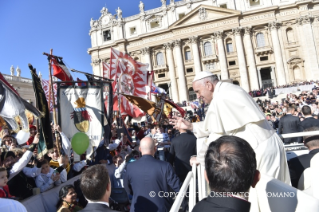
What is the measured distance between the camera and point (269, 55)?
1366 inches

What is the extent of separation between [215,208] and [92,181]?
138 cm

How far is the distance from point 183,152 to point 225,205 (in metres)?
3.82

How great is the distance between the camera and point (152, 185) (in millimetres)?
3084

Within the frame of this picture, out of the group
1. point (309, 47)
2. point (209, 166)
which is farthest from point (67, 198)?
point (309, 47)

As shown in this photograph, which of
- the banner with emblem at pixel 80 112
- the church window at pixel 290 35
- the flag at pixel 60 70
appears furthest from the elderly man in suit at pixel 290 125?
the church window at pixel 290 35

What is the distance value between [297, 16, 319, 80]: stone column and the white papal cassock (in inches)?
1402

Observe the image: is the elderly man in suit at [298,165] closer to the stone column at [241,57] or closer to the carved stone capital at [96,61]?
the stone column at [241,57]

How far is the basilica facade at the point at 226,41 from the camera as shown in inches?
1313

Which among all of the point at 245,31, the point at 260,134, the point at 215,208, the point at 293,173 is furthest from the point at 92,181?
the point at 245,31

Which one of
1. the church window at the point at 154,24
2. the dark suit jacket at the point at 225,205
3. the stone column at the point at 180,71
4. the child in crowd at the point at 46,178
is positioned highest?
the church window at the point at 154,24

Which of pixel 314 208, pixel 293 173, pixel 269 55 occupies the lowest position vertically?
pixel 293 173

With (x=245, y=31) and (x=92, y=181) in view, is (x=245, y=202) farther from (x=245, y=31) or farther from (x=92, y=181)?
(x=245, y=31)

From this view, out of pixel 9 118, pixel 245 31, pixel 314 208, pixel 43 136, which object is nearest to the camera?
pixel 314 208

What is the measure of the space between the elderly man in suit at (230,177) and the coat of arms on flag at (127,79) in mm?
8707
